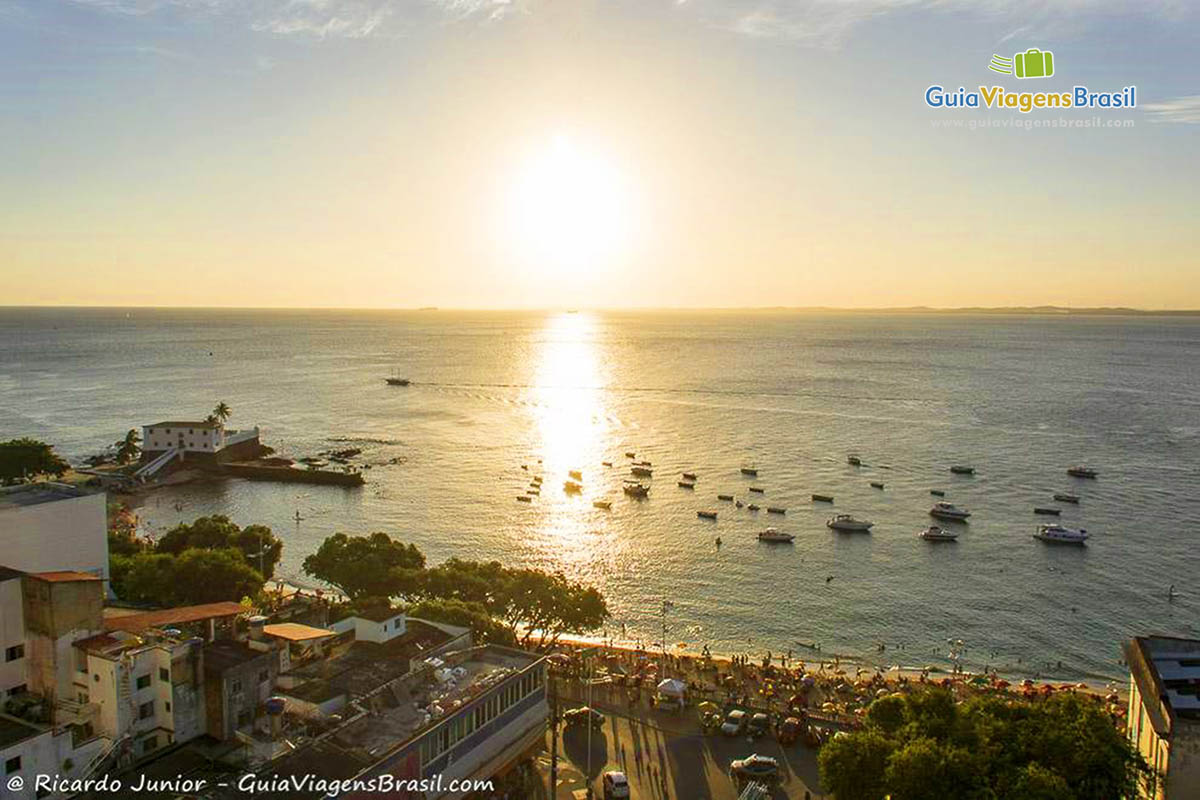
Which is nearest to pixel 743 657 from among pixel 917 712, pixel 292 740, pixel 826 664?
pixel 826 664

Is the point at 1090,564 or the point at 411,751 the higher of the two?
the point at 411,751

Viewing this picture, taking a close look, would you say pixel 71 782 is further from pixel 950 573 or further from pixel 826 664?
pixel 950 573

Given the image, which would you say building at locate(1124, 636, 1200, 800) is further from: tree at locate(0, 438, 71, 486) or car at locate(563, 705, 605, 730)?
tree at locate(0, 438, 71, 486)

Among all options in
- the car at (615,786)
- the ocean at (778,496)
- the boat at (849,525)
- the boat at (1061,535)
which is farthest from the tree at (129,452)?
the boat at (1061,535)

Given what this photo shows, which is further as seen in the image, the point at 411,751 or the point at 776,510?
the point at 776,510

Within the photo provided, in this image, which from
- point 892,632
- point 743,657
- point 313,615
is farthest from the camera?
point 892,632

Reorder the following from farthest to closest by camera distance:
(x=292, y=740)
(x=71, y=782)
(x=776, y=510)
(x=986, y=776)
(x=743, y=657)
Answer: (x=776, y=510) < (x=743, y=657) < (x=292, y=740) < (x=71, y=782) < (x=986, y=776)

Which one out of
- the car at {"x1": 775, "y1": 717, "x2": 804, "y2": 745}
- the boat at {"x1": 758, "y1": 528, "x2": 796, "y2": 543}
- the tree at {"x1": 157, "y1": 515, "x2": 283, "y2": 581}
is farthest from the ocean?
the car at {"x1": 775, "y1": 717, "x2": 804, "y2": 745}
